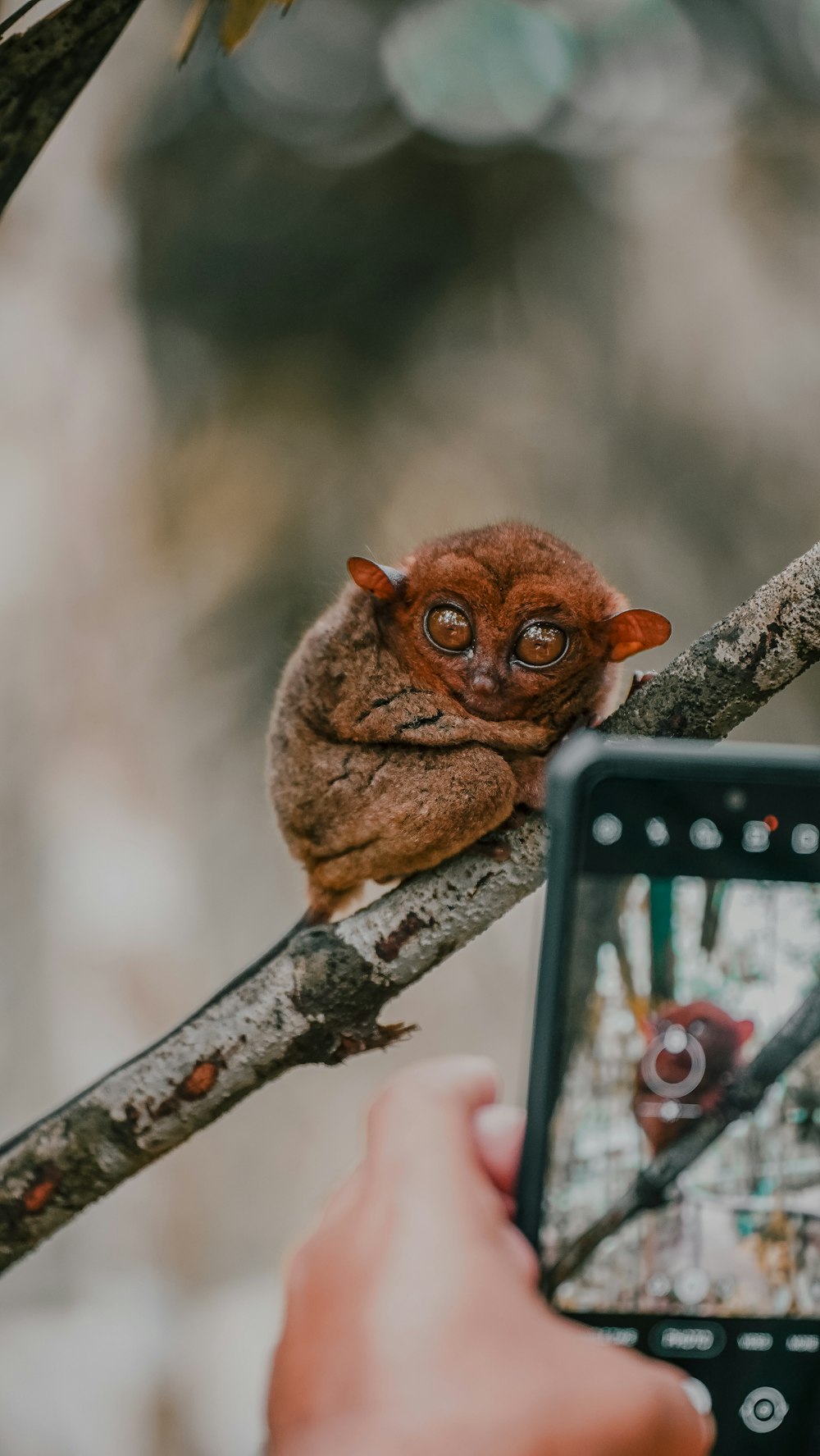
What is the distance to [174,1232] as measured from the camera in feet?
12.4

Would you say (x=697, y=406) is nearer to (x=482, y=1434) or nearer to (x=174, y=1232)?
(x=174, y=1232)

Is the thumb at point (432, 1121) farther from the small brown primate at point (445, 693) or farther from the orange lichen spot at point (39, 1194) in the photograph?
the orange lichen spot at point (39, 1194)

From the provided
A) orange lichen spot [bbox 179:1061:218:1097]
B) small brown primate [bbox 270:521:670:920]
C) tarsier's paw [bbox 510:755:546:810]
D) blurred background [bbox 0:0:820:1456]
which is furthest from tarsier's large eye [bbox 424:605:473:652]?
blurred background [bbox 0:0:820:1456]

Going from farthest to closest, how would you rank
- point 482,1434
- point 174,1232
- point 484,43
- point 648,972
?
point 174,1232 → point 484,43 → point 648,972 → point 482,1434

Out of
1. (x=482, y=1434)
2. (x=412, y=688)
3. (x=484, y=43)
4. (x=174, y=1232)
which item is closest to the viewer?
(x=482, y=1434)

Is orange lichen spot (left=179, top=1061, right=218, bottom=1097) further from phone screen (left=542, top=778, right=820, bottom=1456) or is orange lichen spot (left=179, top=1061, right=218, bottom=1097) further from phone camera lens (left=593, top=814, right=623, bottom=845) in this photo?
phone camera lens (left=593, top=814, right=623, bottom=845)

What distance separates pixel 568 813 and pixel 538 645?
3.00 ft

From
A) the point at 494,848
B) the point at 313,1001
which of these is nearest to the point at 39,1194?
the point at 313,1001

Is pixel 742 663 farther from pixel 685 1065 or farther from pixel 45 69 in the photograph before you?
pixel 45 69

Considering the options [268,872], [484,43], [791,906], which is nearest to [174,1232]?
[268,872]

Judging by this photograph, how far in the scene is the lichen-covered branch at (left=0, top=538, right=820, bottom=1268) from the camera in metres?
1.51

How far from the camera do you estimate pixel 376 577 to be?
173 centimetres

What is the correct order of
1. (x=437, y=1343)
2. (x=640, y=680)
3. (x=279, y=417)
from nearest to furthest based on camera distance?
(x=437, y=1343), (x=640, y=680), (x=279, y=417)

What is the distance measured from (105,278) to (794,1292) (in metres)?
3.88
